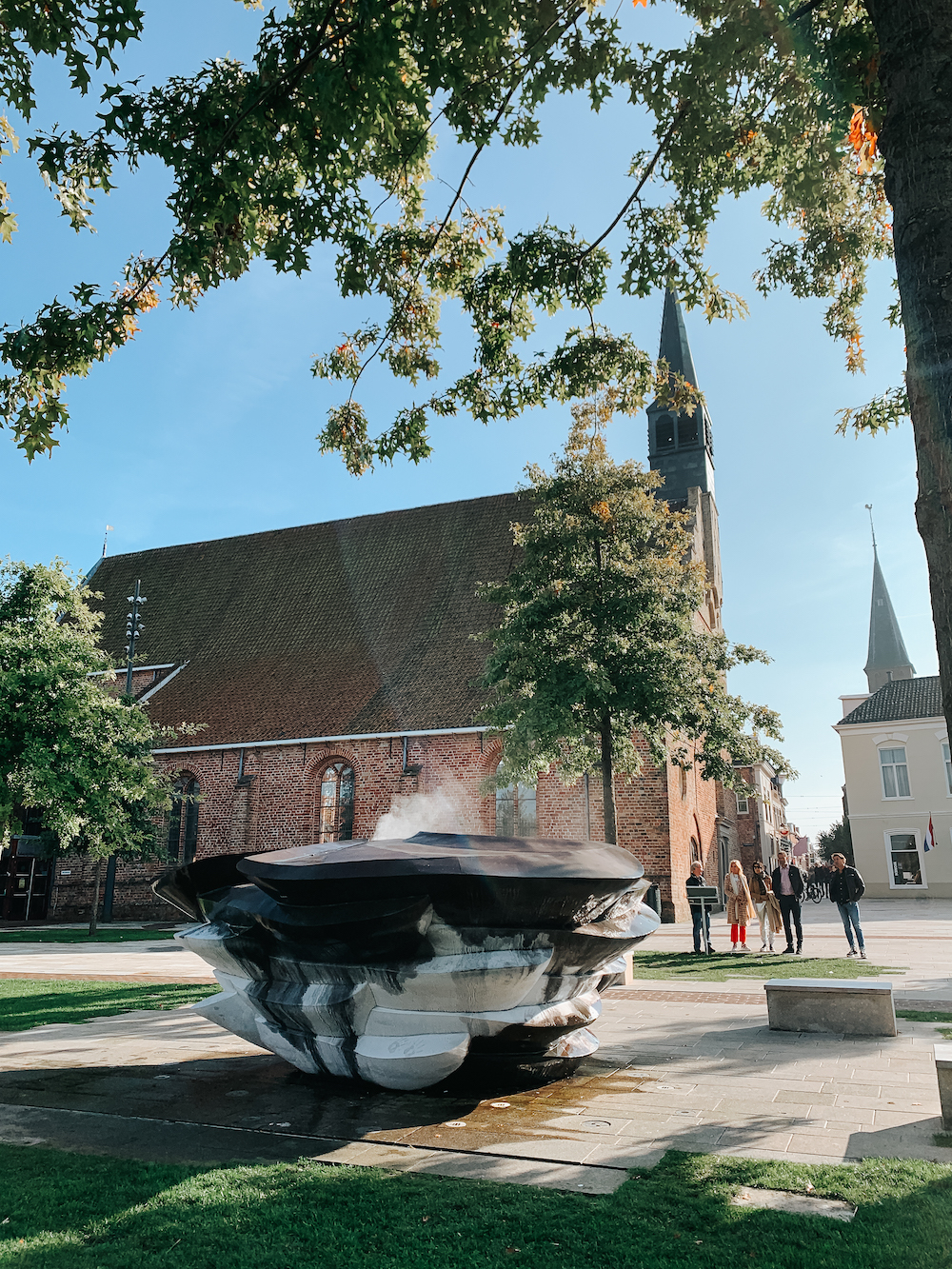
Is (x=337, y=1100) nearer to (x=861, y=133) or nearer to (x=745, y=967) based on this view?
(x=861, y=133)

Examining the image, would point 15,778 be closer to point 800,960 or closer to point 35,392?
point 35,392

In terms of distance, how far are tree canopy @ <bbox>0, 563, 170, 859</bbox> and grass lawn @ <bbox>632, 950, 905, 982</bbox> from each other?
11280 mm

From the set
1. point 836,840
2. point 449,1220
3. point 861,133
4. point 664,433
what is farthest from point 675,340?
point 836,840

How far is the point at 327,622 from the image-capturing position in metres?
31.2

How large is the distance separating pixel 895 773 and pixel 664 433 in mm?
18542

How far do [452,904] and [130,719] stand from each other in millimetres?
15850

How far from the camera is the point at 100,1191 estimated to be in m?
3.76

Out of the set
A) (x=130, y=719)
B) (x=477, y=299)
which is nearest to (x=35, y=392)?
(x=477, y=299)

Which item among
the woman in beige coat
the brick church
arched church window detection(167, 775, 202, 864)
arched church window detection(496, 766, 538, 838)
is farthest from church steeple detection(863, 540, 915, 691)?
the woman in beige coat

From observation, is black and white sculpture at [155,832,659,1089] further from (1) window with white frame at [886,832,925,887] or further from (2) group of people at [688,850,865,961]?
(1) window with white frame at [886,832,925,887]

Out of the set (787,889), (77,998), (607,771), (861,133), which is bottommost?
(77,998)

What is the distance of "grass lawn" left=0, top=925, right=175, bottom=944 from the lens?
814 inches

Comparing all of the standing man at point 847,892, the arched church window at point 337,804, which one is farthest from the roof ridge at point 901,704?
the standing man at point 847,892

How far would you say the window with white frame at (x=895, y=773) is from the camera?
3766 cm
